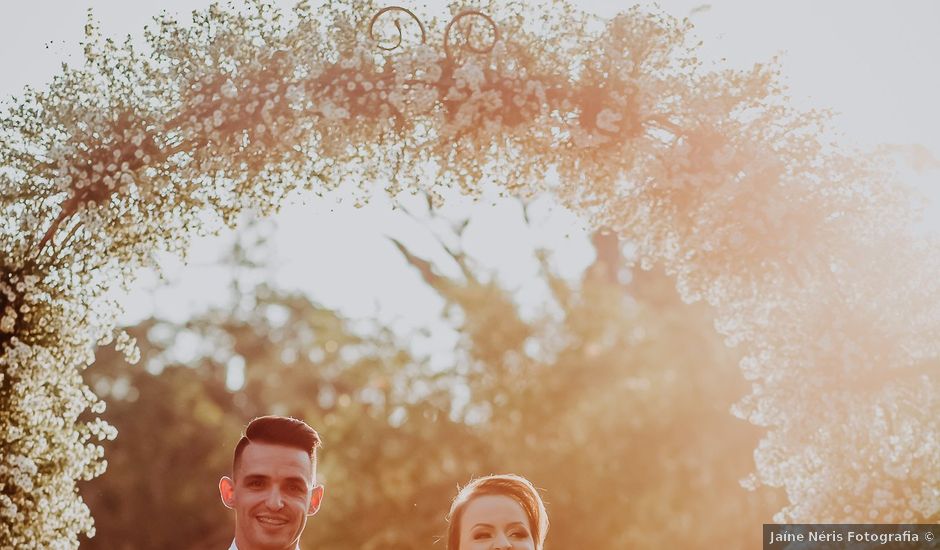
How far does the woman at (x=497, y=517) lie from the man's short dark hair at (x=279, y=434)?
84 cm

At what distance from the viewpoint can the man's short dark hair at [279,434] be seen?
17.3 feet

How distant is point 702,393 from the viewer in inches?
611

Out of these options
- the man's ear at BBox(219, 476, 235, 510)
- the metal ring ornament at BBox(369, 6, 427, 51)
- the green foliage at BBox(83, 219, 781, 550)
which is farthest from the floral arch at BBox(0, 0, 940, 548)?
the green foliage at BBox(83, 219, 781, 550)

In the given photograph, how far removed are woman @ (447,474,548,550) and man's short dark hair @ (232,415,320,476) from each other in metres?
0.84

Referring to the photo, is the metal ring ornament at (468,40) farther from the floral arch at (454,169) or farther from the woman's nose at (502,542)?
the woman's nose at (502,542)

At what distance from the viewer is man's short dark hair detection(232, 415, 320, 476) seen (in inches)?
207

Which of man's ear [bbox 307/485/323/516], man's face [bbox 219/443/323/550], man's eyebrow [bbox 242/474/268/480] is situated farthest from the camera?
man's ear [bbox 307/485/323/516]

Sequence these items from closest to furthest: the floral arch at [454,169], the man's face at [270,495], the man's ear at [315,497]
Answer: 1. the man's face at [270,495]
2. the man's ear at [315,497]
3. the floral arch at [454,169]

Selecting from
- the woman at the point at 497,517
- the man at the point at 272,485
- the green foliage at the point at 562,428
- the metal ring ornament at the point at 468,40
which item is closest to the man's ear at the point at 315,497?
the man at the point at 272,485

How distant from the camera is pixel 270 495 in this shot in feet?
16.8

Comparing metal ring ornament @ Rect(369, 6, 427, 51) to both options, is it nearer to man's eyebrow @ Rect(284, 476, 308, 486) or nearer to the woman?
the woman

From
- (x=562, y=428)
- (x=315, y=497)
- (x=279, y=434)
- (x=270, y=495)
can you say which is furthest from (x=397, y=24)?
(x=562, y=428)

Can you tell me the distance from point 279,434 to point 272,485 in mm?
248

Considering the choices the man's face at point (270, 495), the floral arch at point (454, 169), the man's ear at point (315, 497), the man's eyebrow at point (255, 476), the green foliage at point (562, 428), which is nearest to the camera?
the man's face at point (270, 495)
